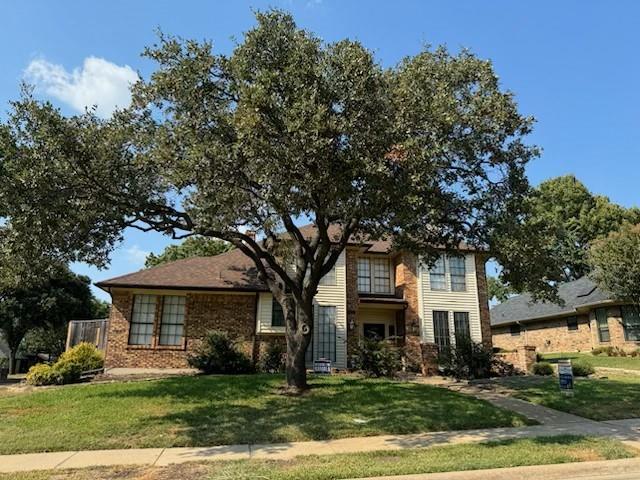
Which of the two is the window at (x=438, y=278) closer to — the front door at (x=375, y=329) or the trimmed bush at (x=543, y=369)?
the front door at (x=375, y=329)

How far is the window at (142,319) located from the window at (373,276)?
9513mm

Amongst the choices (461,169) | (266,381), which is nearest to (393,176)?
(461,169)

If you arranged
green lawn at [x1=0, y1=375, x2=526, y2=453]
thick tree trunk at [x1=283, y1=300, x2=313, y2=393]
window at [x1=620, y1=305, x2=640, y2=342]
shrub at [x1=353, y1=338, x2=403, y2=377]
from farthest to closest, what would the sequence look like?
window at [x1=620, y1=305, x2=640, y2=342]
shrub at [x1=353, y1=338, x2=403, y2=377]
thick tree trunk at [x1=283, y1=300, x2=313, y2=393]
green lawn at [x1=0, y1=375, x2=526, y2=453]

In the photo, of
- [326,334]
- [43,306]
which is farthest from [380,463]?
[43,306]

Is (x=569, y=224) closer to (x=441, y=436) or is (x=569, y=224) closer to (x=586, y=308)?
(x=586, y=308)

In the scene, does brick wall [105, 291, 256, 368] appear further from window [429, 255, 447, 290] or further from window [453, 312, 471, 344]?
window [453, 312, 471, 344]

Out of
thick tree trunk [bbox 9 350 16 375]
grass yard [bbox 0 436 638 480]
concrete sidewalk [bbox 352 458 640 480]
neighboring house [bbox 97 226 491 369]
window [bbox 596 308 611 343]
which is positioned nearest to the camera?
concrete sidewalk [bbox 352 458 640 480]

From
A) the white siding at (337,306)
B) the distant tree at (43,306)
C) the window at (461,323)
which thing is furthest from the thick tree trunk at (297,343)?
the distant tree at (43,306)

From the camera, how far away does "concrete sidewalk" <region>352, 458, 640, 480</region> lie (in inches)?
269

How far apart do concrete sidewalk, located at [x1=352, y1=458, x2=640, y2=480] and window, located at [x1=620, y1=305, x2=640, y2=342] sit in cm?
2373

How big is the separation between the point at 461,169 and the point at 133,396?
32.6ft

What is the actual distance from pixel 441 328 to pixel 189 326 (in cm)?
1115

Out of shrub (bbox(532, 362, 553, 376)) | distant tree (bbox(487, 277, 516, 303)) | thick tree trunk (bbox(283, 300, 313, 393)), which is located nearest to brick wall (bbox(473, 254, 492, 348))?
shrub (bbox(532, 362, 553, 376))

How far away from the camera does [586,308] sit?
100 feet
